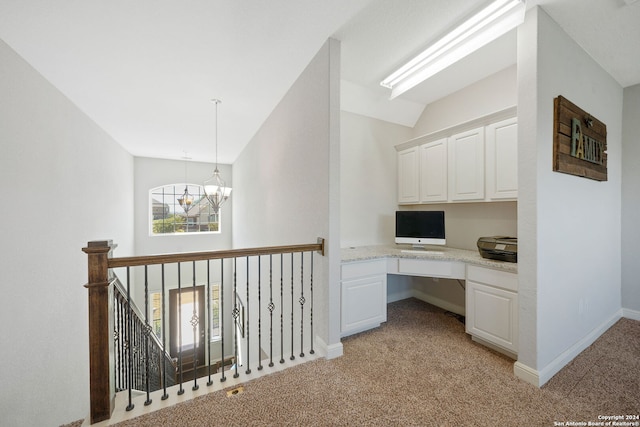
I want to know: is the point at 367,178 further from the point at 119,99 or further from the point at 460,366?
the point at 119,99

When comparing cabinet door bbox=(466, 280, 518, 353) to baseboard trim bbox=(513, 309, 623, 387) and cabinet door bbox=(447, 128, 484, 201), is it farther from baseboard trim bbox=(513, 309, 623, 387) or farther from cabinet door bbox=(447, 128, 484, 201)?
cabinet door bbox=(447, 128, 484, 201)

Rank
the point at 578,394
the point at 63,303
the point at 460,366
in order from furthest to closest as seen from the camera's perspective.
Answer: the point at 63,303 < the point at 460,366 < the point at 578,394

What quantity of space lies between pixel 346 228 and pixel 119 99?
3.32 m

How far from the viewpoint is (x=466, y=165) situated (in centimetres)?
271

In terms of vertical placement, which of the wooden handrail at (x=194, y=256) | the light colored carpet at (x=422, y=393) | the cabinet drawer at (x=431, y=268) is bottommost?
the light colored carpet at (x=422, y=393)

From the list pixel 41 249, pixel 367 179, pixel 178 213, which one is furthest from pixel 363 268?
pixel 178 213

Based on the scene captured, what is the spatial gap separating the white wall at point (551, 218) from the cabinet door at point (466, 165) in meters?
0.70

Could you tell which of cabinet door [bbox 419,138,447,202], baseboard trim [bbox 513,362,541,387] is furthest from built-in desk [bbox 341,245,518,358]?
cabinet door [bbox 419,138,447,202]

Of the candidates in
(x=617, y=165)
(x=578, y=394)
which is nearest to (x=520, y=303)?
(x=578, y=394)

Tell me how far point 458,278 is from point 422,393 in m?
1.19

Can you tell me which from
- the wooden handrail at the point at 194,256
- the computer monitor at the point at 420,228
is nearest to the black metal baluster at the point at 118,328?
the wooden handrail at the point at 194,256

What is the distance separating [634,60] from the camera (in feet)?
7.73

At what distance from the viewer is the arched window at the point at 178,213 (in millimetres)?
6410

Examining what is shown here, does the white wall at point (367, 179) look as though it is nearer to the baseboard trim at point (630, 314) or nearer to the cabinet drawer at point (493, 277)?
the cabinet drawer at point (493, 277)
